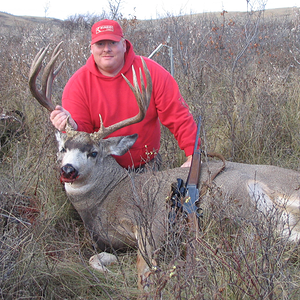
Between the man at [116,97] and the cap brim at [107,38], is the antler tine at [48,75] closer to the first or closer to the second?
the man at [116,97]

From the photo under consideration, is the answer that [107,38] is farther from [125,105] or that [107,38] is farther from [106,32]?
[125,105]

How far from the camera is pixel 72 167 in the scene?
2.84 m

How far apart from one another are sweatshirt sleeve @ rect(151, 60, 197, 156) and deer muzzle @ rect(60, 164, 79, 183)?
4.11 feet

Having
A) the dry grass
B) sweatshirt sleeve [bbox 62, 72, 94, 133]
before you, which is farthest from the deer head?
the dry grass

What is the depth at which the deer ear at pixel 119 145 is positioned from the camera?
3.29 meters

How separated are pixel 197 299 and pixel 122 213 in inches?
59.3

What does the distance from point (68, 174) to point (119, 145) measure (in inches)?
26.1

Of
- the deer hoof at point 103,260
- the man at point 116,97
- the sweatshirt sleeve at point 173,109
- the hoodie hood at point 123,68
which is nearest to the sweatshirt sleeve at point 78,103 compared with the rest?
the man at point 116,97

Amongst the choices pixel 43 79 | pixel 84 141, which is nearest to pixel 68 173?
pixel 84 141

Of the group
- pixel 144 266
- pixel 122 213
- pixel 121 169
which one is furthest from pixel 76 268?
pixel 121 169

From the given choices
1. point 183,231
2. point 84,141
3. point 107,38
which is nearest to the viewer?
point 183,231

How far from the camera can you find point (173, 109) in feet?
12.2

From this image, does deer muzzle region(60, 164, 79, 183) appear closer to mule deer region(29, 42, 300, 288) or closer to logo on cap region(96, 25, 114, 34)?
mule deer region(29, 42, 300, 288)

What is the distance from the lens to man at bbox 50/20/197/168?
357cm
